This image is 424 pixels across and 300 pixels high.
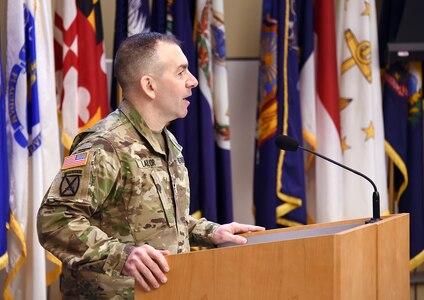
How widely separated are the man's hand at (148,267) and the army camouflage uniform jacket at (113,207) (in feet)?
0.20

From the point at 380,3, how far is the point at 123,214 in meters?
2.85

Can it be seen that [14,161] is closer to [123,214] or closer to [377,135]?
[123,214]

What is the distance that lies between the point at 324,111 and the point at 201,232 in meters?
1.99

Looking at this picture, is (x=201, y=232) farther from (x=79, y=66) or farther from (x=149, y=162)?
(x=79, y=66)

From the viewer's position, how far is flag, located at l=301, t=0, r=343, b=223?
4234mm

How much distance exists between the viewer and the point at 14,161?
3584mm

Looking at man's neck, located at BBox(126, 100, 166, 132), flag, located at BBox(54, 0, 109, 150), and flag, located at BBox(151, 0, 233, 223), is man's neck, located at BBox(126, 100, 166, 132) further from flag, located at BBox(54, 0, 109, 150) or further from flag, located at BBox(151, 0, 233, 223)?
flag, located at BBox(151, 0, 233, 223)

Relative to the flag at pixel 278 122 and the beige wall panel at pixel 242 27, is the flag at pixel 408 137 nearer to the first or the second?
the flag at pixel 278 122

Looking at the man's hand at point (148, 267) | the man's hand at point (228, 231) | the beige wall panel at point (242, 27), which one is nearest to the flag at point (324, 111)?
the beige wall panel at point (242, 27)

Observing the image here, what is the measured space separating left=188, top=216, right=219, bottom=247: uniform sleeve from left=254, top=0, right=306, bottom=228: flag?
165cm

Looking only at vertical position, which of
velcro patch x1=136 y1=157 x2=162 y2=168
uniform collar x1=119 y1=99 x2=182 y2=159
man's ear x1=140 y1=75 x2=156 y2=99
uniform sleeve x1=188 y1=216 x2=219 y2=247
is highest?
man's ear x1=140 y1=75 x2=156 y2=99

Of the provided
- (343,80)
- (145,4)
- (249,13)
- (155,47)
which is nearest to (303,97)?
(343,80)

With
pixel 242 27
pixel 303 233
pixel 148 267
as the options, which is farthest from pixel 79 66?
pixel 148 267

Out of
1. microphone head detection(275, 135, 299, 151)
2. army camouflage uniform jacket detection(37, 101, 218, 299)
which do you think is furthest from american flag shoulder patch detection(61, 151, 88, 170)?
microphone head detection(275, 135, 299, 151)
